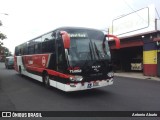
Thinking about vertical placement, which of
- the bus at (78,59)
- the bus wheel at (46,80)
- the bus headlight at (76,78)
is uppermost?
the bus at (78,59)

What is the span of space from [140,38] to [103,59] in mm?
13929

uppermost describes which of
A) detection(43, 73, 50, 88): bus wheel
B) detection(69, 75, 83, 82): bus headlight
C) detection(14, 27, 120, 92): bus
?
detection(14, 27, 120, 92): bus

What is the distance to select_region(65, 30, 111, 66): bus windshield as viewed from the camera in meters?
9.30

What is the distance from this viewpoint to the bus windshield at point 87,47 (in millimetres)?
9305

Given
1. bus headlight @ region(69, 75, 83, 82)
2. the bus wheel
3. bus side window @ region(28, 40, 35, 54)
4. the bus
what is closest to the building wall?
bus side window @ region(28, 40, 35, 54)

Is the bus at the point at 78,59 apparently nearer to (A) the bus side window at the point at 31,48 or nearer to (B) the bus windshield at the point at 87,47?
(B) the bus windshield at the point at 87,47

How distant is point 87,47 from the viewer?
9703mm

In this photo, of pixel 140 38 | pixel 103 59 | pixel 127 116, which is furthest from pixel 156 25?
pixel 127 116

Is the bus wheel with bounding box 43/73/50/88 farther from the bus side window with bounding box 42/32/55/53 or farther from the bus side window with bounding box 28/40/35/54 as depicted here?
the bus side window with bounding box 28/40/35/54

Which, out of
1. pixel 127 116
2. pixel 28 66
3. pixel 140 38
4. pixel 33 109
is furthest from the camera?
pixel 140 38

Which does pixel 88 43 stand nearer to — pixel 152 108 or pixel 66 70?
pixel 66 70

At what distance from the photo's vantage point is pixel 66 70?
365 inches

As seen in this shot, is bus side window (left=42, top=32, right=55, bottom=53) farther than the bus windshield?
Yes

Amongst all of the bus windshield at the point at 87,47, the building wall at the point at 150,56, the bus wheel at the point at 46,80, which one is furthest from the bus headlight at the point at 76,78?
the building wall at the point at 150,56
